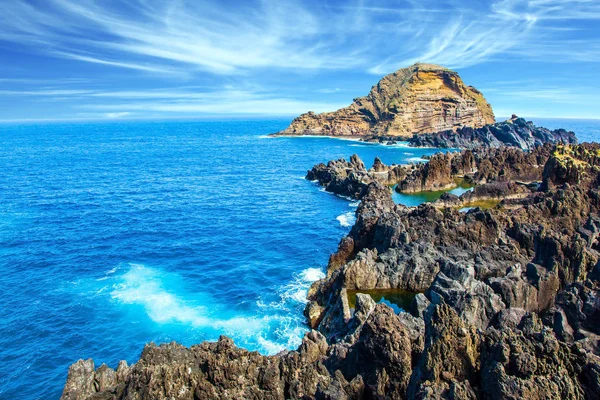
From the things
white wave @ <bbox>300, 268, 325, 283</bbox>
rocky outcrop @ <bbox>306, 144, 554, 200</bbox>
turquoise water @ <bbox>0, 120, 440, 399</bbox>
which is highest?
rocky outcrop @ <bbox>306, 144, 554, 200</bbox>

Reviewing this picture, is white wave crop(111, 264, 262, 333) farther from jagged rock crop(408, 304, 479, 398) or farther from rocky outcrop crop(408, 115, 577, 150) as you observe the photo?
rocky outcrop crop(408, 115, 577, 150)

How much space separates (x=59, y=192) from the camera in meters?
Answer: 92.7

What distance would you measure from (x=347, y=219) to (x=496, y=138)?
142973 mm

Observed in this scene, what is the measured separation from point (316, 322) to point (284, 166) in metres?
106

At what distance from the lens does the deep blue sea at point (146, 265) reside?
114 feet

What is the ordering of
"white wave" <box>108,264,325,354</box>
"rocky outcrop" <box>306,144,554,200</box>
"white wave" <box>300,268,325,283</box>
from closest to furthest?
"white wave" <box>108,264,325,354</box> < "white wave" <box>300,268,325,283</box> < "rocky outcrop" <box>306,144,554,200</box>

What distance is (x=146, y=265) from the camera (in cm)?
5144

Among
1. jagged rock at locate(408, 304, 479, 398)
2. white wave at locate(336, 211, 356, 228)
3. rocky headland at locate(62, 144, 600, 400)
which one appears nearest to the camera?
rocky headland at locate(62, 144, 600, 400)

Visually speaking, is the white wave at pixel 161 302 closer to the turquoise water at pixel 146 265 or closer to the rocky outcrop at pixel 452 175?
the turquoise water at pixel 146 265

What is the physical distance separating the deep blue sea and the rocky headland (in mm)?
6855

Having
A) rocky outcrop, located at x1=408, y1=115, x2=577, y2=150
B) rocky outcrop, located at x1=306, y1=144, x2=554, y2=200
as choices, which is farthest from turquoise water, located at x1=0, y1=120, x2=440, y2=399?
rocky outcrop, located at x1=408, y1=115, x2=577, y2=150

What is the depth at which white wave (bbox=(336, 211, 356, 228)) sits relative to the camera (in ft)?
234

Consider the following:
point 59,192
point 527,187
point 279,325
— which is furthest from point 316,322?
point 59,192

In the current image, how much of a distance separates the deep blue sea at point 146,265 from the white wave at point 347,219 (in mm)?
372
